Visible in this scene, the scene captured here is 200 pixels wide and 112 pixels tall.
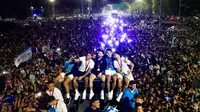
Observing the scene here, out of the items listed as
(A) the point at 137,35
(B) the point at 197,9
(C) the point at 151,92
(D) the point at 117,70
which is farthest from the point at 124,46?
(B) the point at 197,9

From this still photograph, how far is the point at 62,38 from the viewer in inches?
912

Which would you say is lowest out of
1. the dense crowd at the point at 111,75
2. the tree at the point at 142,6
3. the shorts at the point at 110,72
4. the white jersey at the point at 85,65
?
the dense crowd at the point at 111,75

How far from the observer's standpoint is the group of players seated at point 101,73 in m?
6.84

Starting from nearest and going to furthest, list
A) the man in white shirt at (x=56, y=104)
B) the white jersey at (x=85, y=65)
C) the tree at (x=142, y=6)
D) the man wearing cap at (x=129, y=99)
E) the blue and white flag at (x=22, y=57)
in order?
the man in white shirt at (x=56, y=104), the man wearing cap at (x=129, y=99), the white jersey at (x=85, y=65), the blue and white flag at (x=22, y=57), the tree at (x=142, y=6)

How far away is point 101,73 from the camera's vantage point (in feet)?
24.0

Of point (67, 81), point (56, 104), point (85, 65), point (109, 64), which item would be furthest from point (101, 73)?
point (56, 104)

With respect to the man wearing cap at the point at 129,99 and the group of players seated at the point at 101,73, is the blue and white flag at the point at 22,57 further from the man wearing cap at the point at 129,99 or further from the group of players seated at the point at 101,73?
the man wearing cap at the point at 129,99

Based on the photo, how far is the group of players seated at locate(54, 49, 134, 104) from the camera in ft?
22.4

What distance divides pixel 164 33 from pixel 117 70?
772 inches

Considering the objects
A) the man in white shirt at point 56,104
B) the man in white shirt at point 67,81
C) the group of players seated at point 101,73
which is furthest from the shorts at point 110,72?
the man in white shirt at point 56,104

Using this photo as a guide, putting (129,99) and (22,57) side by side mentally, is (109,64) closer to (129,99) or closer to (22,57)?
(129,99)

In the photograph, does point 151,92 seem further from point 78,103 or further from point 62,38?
point 62,38

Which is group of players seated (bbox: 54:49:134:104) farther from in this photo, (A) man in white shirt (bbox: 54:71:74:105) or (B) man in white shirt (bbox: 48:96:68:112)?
(B) man in white shirt (bbox: 48:96:68:112)

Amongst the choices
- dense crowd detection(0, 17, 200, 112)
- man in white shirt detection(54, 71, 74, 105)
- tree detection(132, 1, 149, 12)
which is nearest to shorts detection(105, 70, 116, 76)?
dense crowd detection(0, 17, 200, 112)
